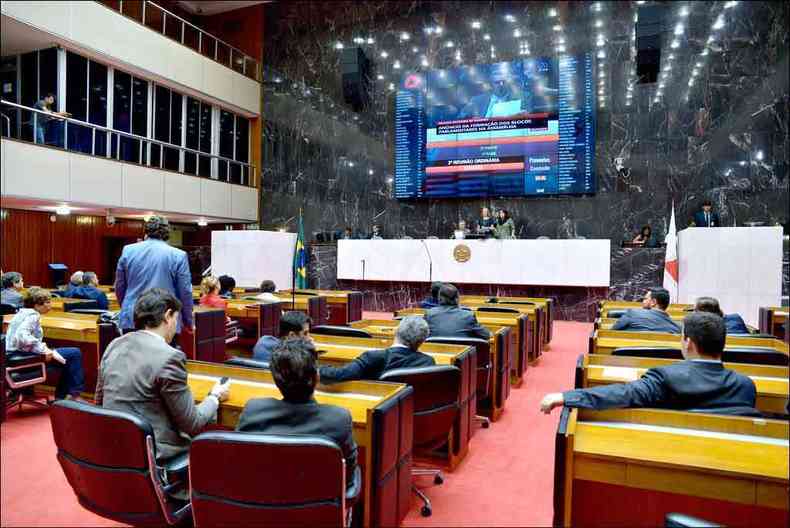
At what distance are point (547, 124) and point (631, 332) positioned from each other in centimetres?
731

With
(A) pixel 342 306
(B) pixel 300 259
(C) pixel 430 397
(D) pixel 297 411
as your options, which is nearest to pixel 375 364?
(C) pixel 430 397

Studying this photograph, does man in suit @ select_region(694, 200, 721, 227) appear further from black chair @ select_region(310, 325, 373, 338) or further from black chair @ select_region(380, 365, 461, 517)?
black chair @ select_region(380, 365, 461, 517)

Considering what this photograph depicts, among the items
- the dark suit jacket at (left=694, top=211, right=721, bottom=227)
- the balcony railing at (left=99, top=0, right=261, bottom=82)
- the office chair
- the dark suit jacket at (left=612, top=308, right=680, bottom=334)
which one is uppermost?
the balcony railing at (left=99, top=0, right=261, bottom=82)

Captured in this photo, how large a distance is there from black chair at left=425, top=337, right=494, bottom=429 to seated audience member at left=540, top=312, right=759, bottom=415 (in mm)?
1527

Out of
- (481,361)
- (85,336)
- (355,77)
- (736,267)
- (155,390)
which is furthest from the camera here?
(355,77)

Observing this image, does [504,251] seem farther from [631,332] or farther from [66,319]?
[66,319]

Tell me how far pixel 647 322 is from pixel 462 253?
6169 millimetres

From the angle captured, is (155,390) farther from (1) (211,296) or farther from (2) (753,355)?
(1) (211,296)

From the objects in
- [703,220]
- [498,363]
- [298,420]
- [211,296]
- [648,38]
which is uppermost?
[648,38]

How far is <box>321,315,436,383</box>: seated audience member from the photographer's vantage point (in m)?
2.58

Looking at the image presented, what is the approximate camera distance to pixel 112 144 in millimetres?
9922

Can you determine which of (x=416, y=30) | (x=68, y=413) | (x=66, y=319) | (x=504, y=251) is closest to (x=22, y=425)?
(x=66, y=319)

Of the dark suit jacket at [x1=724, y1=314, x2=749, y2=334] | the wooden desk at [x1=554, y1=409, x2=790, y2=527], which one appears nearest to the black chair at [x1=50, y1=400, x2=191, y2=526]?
the wooden desk at [x1=554, y1=409, x2=790, y2=527]

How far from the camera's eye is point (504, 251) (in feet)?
32.2
